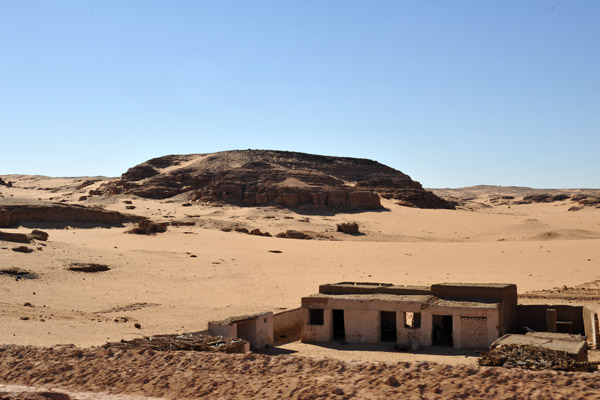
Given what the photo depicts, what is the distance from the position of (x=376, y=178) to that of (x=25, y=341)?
67657mm

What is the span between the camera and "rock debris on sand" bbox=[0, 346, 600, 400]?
8836mm

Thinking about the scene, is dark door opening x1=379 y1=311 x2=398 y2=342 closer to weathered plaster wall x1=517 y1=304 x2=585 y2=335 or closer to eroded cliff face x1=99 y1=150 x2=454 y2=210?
weathered plaster wall x1=517 y1=304 x2=585 y2=335

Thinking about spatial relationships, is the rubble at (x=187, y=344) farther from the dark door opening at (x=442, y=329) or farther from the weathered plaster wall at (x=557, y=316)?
the weathered plaster wall at (x=557, y=316)

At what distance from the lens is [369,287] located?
19531mm

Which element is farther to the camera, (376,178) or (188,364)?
(376,178)

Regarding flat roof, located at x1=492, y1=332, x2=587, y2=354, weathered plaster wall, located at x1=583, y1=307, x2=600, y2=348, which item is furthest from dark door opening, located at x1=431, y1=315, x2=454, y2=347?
weathered plaster wall, located at x1=583, y1=307, x2=600, y2=348

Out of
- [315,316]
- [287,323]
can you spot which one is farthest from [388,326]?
[287,323]

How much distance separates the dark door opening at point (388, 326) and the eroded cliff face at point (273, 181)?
41.6 metres

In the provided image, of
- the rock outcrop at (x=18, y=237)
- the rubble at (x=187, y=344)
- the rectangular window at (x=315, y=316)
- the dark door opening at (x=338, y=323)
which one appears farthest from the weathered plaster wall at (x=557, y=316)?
the rock outcrop at (x=18, y=237)

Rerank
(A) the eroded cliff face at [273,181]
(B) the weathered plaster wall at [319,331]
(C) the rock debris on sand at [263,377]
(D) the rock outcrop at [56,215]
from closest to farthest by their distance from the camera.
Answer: (C) the rock debris on sand at [263,377], (B) the weathered plaster wall at [319,331], (D) the rock outcrop at [56,215], (A) the eroded cliff face at [273,181]

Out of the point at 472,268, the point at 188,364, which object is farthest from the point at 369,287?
the point at 472,268

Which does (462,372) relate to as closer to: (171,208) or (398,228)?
(398,228)

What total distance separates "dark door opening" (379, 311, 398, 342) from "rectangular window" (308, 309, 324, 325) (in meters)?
1.75

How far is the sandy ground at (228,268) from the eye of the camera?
1934cm
